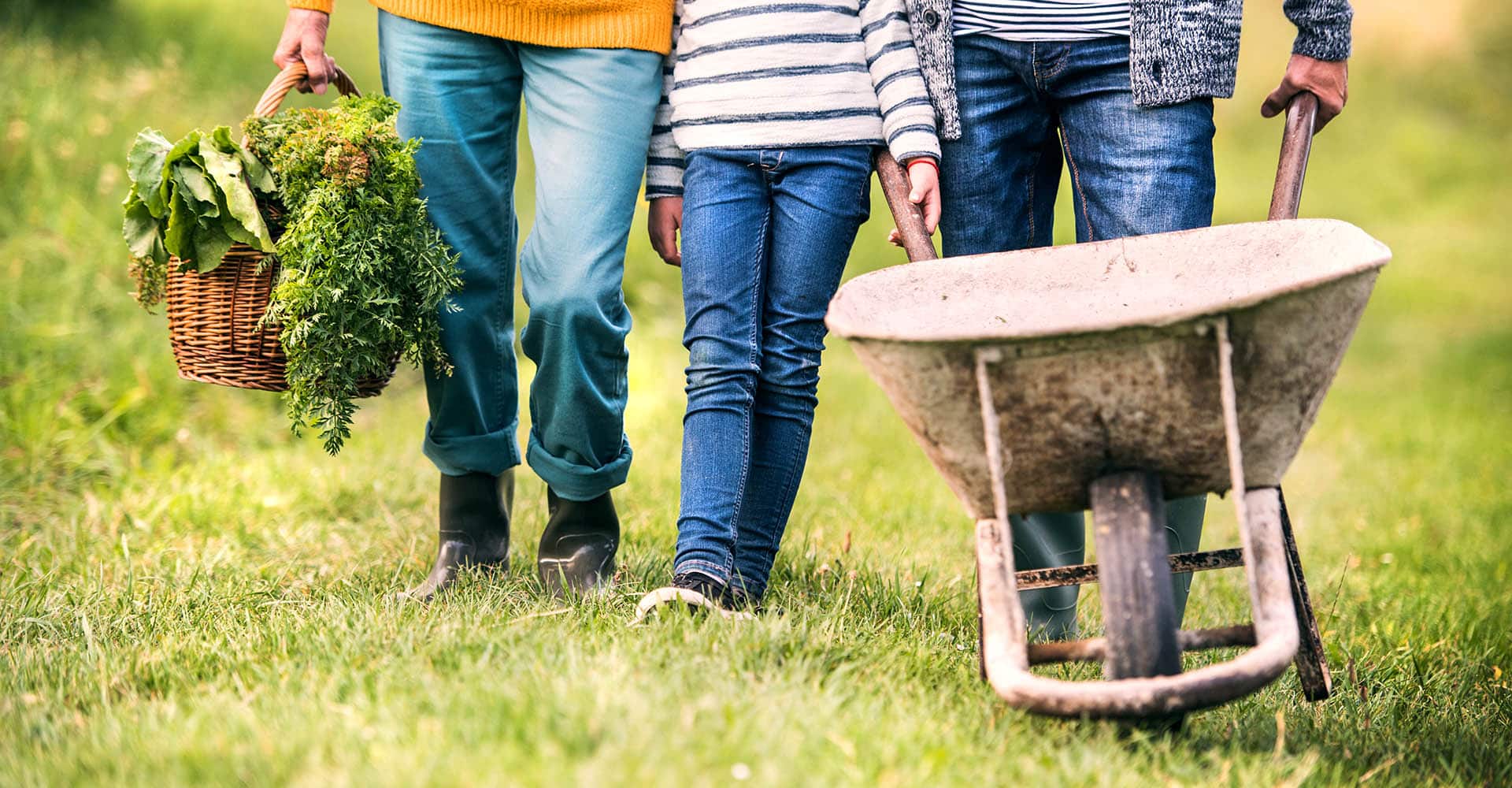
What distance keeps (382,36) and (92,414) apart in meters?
2.49

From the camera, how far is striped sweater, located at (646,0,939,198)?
2779 millimetres

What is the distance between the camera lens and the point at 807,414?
292cm

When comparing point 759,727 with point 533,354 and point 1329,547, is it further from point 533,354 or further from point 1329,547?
point 1329,547

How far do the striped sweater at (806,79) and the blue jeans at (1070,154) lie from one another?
7.4 inches

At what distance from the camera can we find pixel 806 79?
2.79m

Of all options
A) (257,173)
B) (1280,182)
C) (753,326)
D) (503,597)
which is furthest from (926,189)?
(257,173)

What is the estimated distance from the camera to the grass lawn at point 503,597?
1948 millimetres

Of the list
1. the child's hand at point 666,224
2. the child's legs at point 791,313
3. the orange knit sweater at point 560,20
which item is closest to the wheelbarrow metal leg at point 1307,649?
the child's legs at point 791,313

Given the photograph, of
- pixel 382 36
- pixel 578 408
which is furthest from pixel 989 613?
pixel 382 36

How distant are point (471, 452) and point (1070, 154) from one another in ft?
5.43

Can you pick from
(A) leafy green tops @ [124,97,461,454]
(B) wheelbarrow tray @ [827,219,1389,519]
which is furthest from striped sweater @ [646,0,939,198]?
(A) leafy green tops @ [124,97,461,454]

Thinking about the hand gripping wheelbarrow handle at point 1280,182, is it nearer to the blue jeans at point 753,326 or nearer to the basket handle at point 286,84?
the blue jeans at point 753,326

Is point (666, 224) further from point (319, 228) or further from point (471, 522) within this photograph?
point (471, 522)

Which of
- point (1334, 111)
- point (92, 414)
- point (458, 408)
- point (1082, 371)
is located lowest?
point (92, 414)
